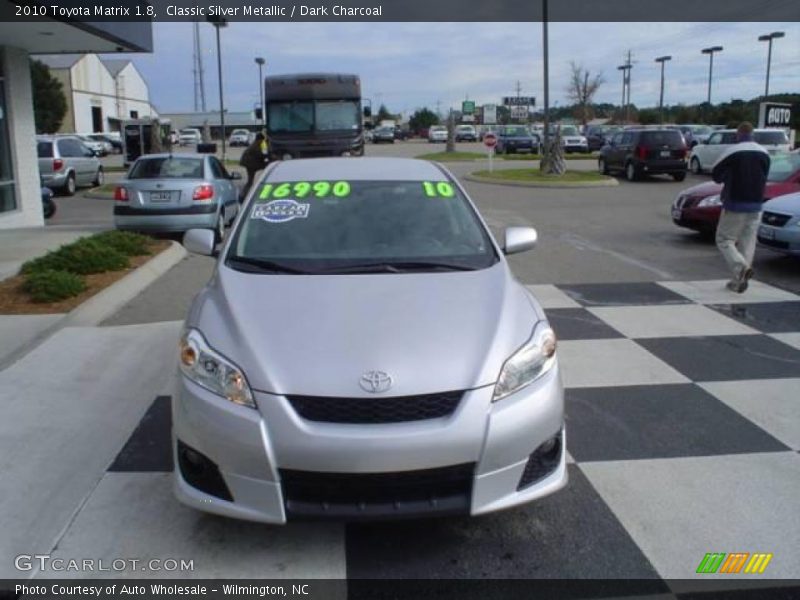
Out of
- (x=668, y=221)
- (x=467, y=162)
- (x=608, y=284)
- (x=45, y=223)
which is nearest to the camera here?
(x=608, y=284)

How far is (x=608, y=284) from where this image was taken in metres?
9.27

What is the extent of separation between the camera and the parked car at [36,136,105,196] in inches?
882

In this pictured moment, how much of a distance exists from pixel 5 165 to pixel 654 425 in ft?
46.3

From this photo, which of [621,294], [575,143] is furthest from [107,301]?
[575,143]

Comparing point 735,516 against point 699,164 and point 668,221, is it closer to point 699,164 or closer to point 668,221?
point 668,221

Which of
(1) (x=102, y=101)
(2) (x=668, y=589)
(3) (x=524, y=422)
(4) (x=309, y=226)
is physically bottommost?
(2) (x=668, y=589)

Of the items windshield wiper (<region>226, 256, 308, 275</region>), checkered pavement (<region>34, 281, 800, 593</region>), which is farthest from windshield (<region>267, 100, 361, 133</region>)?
windshield wiper (<region>226, 256, 308, 275</region>)

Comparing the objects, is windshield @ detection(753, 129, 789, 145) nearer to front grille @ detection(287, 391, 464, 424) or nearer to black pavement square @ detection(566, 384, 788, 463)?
black pavement square @ detection(566, 384, 788, 463)

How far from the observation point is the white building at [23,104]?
1430 cm

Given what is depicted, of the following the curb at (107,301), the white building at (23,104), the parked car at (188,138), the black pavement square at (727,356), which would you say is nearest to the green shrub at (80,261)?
the curb at (107,301)

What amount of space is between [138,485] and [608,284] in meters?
6.60

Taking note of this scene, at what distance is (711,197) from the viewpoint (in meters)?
12.2

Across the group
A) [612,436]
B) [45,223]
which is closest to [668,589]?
[612,436]

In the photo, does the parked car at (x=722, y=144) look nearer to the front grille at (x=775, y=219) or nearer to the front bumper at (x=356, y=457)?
the front grille at (x=775, y=219)
